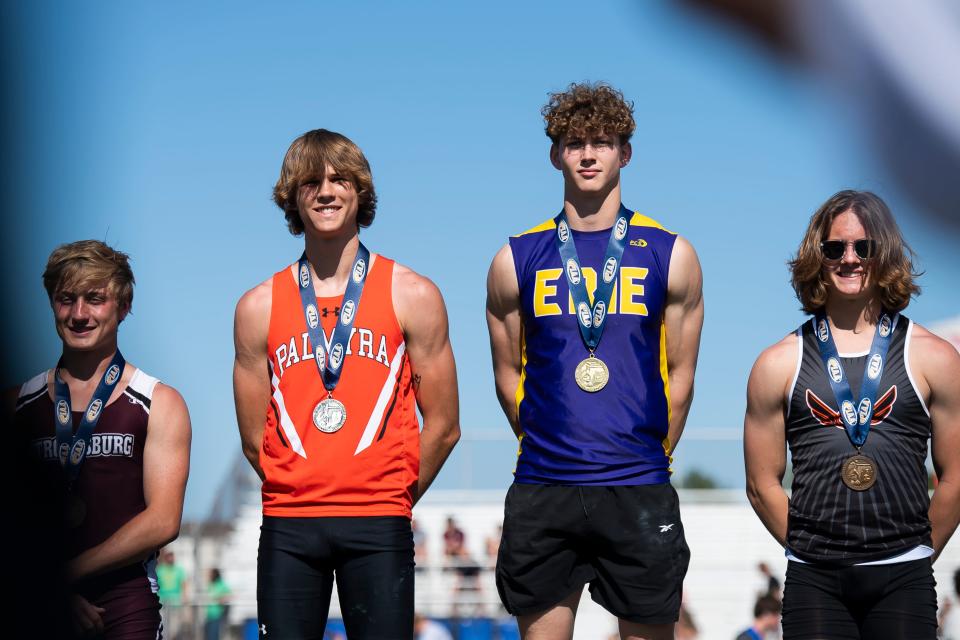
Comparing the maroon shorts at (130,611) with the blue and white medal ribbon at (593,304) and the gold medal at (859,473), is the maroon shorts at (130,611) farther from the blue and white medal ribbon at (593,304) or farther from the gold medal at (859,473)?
the gold medal at (859,473)

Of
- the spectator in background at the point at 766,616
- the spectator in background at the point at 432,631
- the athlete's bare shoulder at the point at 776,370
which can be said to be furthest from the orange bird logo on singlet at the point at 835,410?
the spectator in background at the point at 432,631

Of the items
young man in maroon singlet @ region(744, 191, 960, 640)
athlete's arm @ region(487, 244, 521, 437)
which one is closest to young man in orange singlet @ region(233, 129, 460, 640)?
athlete's arm @ region(487, 244, 521, 437)

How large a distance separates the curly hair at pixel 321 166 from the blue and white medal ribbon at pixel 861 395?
1.79 meters

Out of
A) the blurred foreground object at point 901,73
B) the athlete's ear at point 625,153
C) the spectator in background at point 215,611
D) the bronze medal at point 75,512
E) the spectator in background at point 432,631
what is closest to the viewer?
the blurred foreground object at point 901,73

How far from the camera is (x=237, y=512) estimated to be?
2019 cm

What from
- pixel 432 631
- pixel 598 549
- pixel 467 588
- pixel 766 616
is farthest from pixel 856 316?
pixel 467 588

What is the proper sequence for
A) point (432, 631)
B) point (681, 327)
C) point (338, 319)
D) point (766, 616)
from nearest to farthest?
point (338, 319) → point (681, 327) → point (766, 616) → point (432, 631)

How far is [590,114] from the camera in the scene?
437cm

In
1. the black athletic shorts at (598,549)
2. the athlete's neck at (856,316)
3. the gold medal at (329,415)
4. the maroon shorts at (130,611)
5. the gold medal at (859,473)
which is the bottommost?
the maroon shorts at (130,611)

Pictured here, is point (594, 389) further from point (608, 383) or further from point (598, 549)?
point (598, 549)

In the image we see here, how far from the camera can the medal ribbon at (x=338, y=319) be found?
13.5 ft

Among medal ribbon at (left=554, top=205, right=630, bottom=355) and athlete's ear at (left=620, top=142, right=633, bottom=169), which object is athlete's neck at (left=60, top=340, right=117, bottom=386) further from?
athlete's ear at (left=620, top=142, right=633, bottom=169)

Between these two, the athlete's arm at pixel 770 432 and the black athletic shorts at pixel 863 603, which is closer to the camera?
the black athletic shorts at pixel 863 603

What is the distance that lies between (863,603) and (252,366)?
2.34 metres
